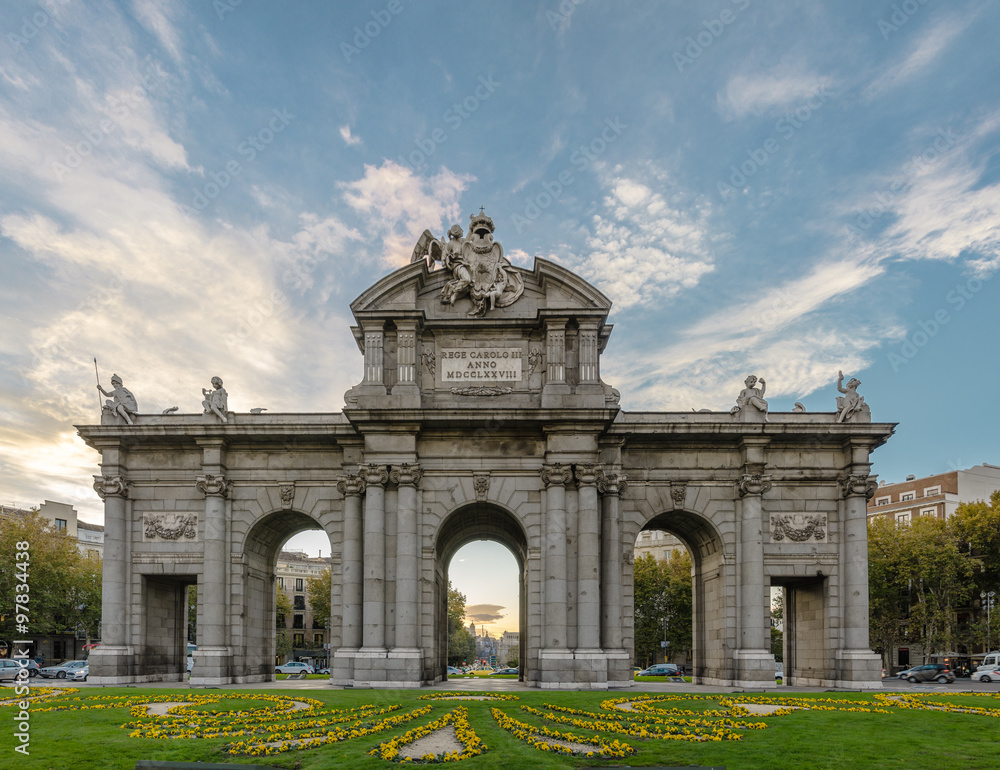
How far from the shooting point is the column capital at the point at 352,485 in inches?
1454

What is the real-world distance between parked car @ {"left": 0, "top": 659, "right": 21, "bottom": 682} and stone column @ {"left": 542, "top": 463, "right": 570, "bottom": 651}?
30293 mm

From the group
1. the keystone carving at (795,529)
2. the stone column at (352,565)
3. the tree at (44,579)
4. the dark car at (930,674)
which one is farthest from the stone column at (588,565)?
the tree at (44,579)

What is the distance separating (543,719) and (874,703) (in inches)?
507

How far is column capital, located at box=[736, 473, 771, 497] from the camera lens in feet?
123

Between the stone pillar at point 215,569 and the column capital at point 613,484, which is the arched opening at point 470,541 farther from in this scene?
the stone pillar at point 215,569

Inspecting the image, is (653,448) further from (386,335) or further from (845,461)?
(386,335)

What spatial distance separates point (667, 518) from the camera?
133 feet

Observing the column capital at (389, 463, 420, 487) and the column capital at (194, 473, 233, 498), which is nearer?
the column capital at (389, 463, 420, 487)

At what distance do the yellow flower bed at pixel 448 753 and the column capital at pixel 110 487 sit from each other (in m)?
22.4

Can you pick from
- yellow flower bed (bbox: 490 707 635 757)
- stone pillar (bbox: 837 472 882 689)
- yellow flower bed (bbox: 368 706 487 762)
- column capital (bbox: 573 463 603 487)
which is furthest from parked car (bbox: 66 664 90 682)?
stone pillar (bbox: 837 472 882 689)

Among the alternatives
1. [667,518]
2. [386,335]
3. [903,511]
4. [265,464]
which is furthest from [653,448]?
[903,511]

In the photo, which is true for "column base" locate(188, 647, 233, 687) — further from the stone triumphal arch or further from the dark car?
the dark car

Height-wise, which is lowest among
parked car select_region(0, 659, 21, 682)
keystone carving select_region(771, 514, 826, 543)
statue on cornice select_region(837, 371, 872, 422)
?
parked car select_region(0, 659, 21, 682)

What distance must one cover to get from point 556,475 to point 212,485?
15.7m
